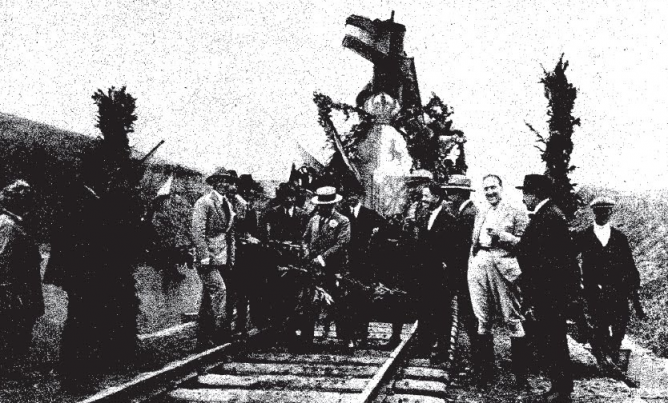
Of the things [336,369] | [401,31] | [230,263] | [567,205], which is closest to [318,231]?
[230,263]

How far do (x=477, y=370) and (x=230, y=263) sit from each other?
3220mm

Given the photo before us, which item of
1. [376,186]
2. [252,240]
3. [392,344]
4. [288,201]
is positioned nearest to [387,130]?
[376,186]

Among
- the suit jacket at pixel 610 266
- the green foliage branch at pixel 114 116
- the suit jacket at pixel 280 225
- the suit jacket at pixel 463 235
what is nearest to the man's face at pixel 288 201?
the suit jacket at pixel 280 225

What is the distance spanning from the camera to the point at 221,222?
7.51m

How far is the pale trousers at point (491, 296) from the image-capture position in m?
5.88

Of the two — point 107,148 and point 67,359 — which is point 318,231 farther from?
point 67,359

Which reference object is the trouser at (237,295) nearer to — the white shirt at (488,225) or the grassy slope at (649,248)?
the white shirt at (488,225)

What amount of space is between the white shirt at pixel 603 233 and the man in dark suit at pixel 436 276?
197 cm

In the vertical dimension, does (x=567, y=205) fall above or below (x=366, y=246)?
above

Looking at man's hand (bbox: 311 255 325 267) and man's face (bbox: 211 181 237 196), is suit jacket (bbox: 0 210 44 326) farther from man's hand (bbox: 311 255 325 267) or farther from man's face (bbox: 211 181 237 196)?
man's hand (bbox: 311 255 325 267)

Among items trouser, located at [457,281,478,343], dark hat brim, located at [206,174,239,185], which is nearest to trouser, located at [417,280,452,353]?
trouser, located at [457,281,478,343]

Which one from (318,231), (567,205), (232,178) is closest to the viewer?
(318,231)

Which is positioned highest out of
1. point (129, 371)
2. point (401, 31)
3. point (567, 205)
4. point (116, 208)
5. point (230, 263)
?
point (401, 31)

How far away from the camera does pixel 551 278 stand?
530 centimetres
